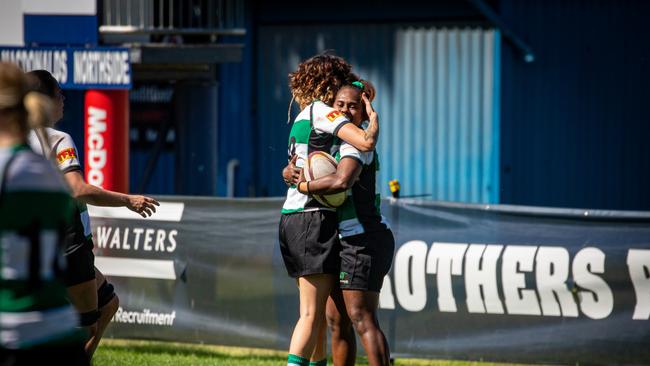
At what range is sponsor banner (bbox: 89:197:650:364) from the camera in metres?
7.56

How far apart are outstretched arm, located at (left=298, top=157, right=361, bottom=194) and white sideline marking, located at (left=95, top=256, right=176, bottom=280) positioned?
10.4ft

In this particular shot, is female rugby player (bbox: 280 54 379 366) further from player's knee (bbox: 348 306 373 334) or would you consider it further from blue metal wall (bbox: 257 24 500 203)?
blue metal wall (bbox: 257 24 500 203)

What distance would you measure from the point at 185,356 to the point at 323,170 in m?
3.20

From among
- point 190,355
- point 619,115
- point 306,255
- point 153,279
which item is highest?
point 619,115

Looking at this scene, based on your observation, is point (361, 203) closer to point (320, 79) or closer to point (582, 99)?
point (320, 79)

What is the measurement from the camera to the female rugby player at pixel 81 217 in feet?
18.6

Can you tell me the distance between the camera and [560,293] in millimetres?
7602

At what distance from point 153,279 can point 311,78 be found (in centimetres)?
332

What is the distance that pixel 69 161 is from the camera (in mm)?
5707

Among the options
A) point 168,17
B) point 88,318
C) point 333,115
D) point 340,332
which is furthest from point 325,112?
point 168,17

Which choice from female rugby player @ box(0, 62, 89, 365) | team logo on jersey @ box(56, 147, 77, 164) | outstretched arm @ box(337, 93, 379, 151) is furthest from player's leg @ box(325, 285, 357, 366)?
female rugby player @ box(0, 62, 89, 365)

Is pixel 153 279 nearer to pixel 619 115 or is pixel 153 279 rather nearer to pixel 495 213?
pixel 495 213

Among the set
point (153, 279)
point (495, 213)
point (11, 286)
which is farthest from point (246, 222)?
point (11, 286)

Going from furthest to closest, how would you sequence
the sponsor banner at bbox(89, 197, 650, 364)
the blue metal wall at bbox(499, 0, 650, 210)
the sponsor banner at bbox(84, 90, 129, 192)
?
the blue metal wall at bbox(499, 0, 650, 210) < the sponsor banner at bbox(84, 90, 129, 192) < the sponsor banner at bbox(89, 197, 650, 364)
